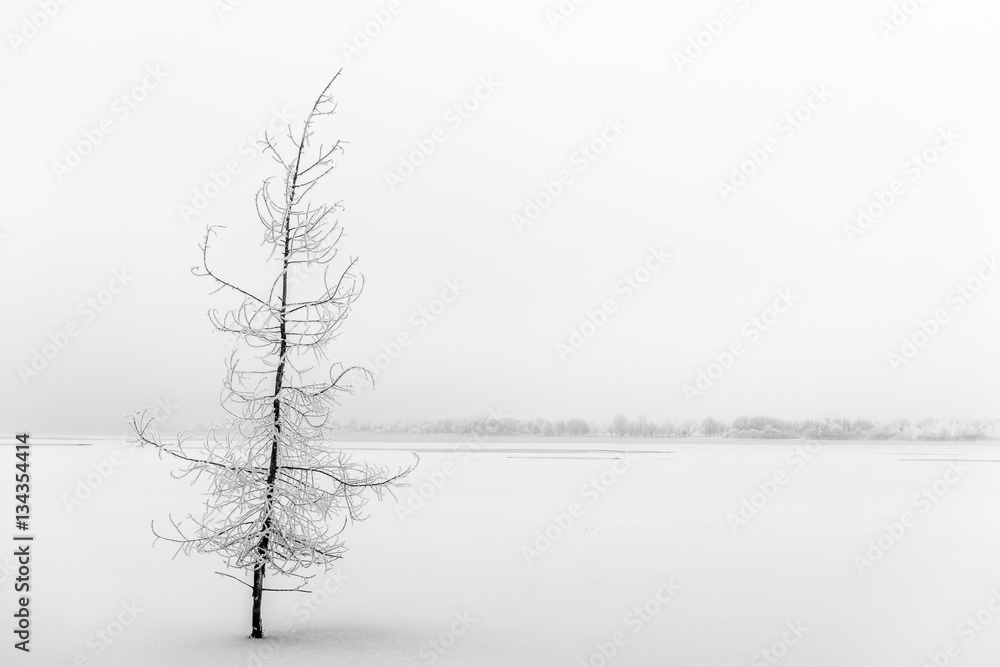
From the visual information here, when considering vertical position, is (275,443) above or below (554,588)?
above

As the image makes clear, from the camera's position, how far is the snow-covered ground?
846 cm

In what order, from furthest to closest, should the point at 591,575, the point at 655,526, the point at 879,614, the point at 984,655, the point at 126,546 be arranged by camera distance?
1. the point at 655,526
2. the point at 126,546
3. the point at 591,575
4. the point at 879,614
5. the point at 984,655

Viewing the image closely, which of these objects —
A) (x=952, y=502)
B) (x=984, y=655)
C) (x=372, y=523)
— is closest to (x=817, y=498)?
(x=952, y=502)

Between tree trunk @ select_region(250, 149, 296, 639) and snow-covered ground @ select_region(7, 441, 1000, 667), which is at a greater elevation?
tree trunk @ select_region(250, 149, 296, 639)

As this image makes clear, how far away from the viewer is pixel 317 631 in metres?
9.09

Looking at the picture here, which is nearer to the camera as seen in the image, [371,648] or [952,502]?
[371,648]

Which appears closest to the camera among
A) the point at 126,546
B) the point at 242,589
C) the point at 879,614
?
the point at 879,614

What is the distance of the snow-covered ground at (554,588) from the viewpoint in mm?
8461

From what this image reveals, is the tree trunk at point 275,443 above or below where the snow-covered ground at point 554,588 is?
above

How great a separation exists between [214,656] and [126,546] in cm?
674

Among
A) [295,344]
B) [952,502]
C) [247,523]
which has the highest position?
[295,344]

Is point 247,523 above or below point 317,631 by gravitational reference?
above

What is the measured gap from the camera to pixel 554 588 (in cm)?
1120

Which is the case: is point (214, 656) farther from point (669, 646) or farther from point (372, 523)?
point (372, 523)
